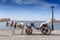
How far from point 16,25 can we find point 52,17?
6.66 metres

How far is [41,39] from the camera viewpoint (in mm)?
16703

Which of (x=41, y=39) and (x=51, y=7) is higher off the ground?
(x=51, y=7)

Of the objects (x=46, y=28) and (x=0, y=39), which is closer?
(x=0, y=39)

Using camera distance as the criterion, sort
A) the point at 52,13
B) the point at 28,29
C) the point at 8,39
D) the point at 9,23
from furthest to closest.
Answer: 1. the point at 52,13
2. the point at 9,23
3. the point at 28,29
4. the point at 8,39

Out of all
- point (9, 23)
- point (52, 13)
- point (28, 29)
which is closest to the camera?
point (28, 29)

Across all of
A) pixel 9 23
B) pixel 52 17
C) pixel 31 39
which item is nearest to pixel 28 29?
pixel 9 23

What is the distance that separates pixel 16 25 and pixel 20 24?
1.63 ft

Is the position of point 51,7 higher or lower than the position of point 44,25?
higher

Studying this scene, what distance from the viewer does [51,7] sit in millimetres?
26828

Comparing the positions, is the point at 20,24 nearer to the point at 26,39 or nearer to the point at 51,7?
the point at 26,39

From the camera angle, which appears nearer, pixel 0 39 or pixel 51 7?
pixel 0 39

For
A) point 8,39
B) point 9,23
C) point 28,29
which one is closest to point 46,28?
point 28,29

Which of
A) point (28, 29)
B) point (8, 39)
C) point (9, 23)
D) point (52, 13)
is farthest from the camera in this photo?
point (52, 13)

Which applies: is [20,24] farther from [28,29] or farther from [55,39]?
[55,39]
